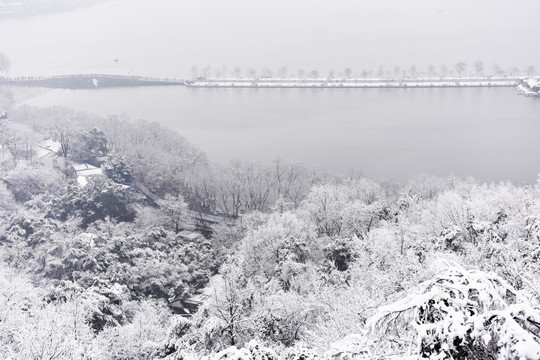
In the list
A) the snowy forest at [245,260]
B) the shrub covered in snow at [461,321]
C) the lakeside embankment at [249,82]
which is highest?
the lakeside embankment at [249,82]

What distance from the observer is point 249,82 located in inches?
3337

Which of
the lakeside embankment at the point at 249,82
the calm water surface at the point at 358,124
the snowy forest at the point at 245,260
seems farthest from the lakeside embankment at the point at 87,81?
the snowy forest at the point at 245,260

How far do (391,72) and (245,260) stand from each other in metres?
72.7

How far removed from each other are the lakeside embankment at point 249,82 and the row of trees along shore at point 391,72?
5.06ft

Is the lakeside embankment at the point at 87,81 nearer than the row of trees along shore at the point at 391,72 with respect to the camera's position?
No

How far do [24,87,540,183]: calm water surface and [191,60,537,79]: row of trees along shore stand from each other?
6646 mm

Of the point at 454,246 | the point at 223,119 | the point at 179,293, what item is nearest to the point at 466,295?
the point at 454,246

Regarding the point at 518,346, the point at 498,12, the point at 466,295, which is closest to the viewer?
the point at 518,346

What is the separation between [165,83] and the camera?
8881 centimetres

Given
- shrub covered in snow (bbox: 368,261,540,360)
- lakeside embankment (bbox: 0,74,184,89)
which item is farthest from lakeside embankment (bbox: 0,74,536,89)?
shrub covered in snow (bbox: 368,261,540,360)

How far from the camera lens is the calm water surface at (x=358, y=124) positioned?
152 feet

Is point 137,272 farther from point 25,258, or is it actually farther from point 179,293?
point 25,258

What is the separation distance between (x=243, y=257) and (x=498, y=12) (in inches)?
5821

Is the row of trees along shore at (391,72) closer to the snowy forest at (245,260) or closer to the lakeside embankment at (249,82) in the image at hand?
the lakeside embankment at (249,82)
